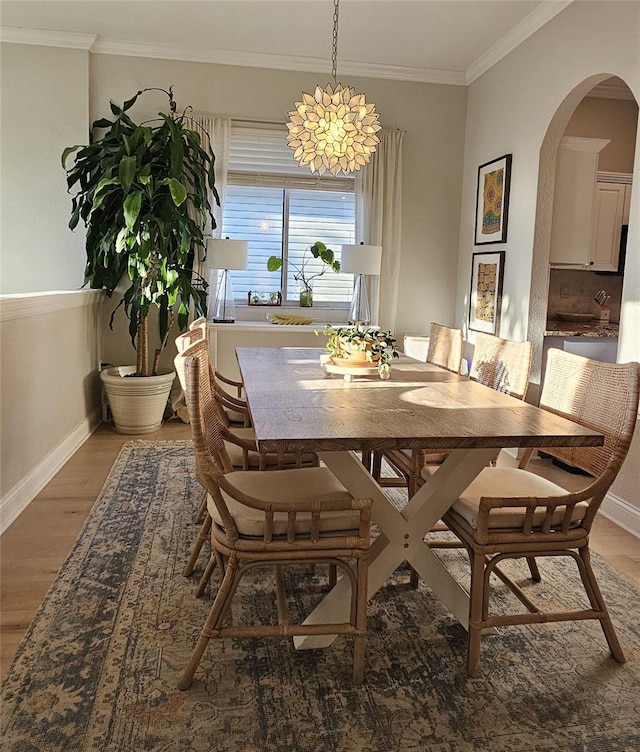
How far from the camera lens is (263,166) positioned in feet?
18.0

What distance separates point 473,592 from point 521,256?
10.2 ft

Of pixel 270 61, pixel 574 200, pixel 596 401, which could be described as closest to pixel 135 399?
pixel 270 61

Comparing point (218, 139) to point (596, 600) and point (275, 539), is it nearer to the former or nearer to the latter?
point (275, 539)

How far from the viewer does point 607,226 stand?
5.03 metres

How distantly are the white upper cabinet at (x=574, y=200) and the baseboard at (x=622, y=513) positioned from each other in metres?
1.82

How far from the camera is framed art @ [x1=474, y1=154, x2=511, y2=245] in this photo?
4.84m

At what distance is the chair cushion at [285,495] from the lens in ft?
6.38

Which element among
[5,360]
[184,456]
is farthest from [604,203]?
[5,360]

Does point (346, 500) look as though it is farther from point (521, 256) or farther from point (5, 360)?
point (521, 256)

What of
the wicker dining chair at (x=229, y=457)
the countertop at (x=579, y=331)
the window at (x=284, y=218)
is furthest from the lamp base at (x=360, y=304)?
the wicker dining chair at (x=229, y=457)

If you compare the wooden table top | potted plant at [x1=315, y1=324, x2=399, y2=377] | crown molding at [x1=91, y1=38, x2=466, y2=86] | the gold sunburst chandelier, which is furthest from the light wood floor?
crown molding at [x1=91, y1=38, x2=466, y2=86]

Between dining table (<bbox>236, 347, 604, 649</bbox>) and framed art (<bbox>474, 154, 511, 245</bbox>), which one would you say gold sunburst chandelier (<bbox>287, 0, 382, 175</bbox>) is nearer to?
dining table (<bbox>236, 347, 604, 649</bbox>)

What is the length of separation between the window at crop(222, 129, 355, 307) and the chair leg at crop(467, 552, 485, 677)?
398 cm

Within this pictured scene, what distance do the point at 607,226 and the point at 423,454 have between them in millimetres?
3247
